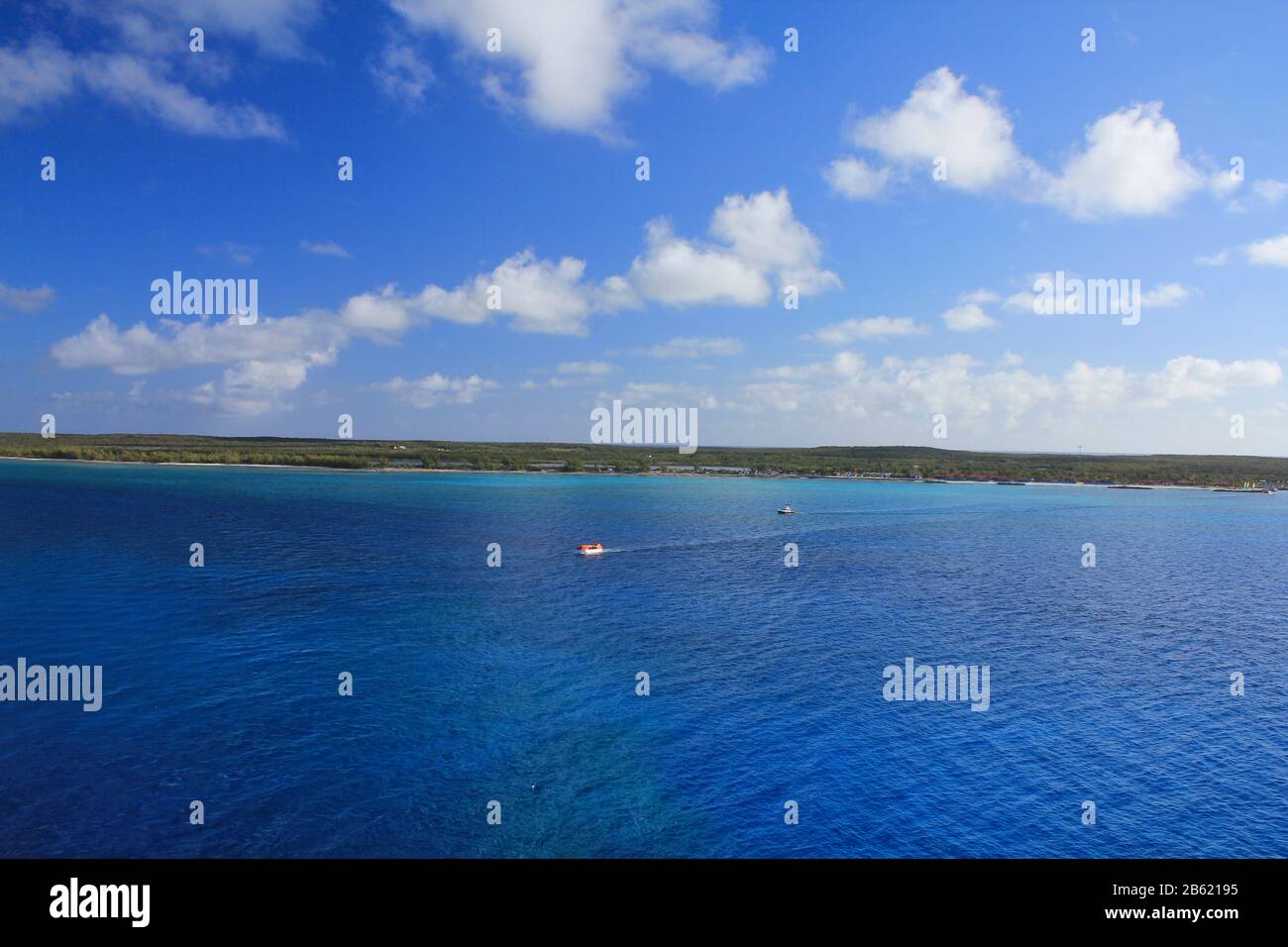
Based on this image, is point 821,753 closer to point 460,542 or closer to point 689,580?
point 689,580

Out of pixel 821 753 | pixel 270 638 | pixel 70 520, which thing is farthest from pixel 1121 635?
pixel 70 520

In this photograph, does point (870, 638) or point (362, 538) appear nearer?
point (870, 638)
